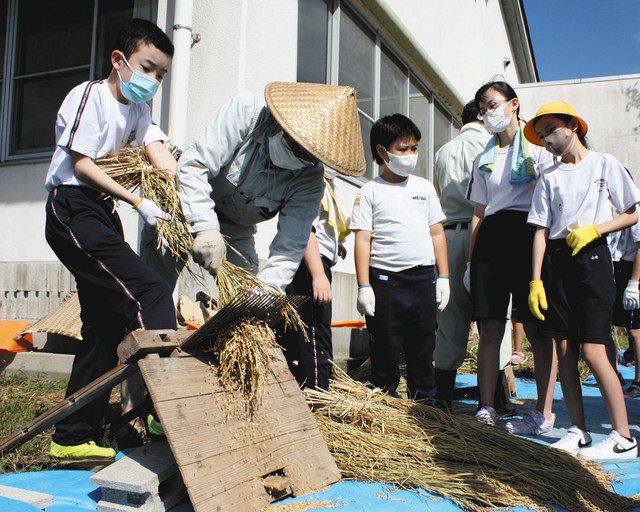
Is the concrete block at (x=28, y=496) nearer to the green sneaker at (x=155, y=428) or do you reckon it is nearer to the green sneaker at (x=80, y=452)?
the green sneaker at (x=80, y=452)

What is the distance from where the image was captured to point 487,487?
257 cm

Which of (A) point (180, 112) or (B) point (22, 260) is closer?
(A) point (180, 112)

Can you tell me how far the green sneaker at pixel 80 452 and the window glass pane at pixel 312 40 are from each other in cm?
362

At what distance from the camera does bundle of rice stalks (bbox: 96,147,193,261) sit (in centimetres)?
278

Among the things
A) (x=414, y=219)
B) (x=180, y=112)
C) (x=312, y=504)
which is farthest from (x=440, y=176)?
(x=312, y=504)

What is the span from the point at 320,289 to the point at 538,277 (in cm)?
115

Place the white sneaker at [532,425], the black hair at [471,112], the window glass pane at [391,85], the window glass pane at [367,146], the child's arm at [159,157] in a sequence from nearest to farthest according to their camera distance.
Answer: the child's arm at [159,157]
the white sneaker at [532,425]
the black hair at [471,112]
the window glass pane at [367,146]
the window glass pane at [391,85]

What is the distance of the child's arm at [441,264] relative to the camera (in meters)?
4.03

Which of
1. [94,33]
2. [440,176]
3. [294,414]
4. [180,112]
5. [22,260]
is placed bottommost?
[294,414]

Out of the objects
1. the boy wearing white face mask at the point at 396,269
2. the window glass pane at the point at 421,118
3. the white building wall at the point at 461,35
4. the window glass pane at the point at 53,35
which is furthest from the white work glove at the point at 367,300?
the window glass pane at the point at 421,118

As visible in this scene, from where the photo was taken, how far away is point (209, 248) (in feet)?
8.57

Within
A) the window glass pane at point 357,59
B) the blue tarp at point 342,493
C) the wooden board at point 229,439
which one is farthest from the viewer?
the window glass pane at point 357,59

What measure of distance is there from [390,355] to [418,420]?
0.62 meters

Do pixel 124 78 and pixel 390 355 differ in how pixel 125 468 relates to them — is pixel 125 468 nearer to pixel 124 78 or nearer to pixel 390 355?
pixel 124 78
